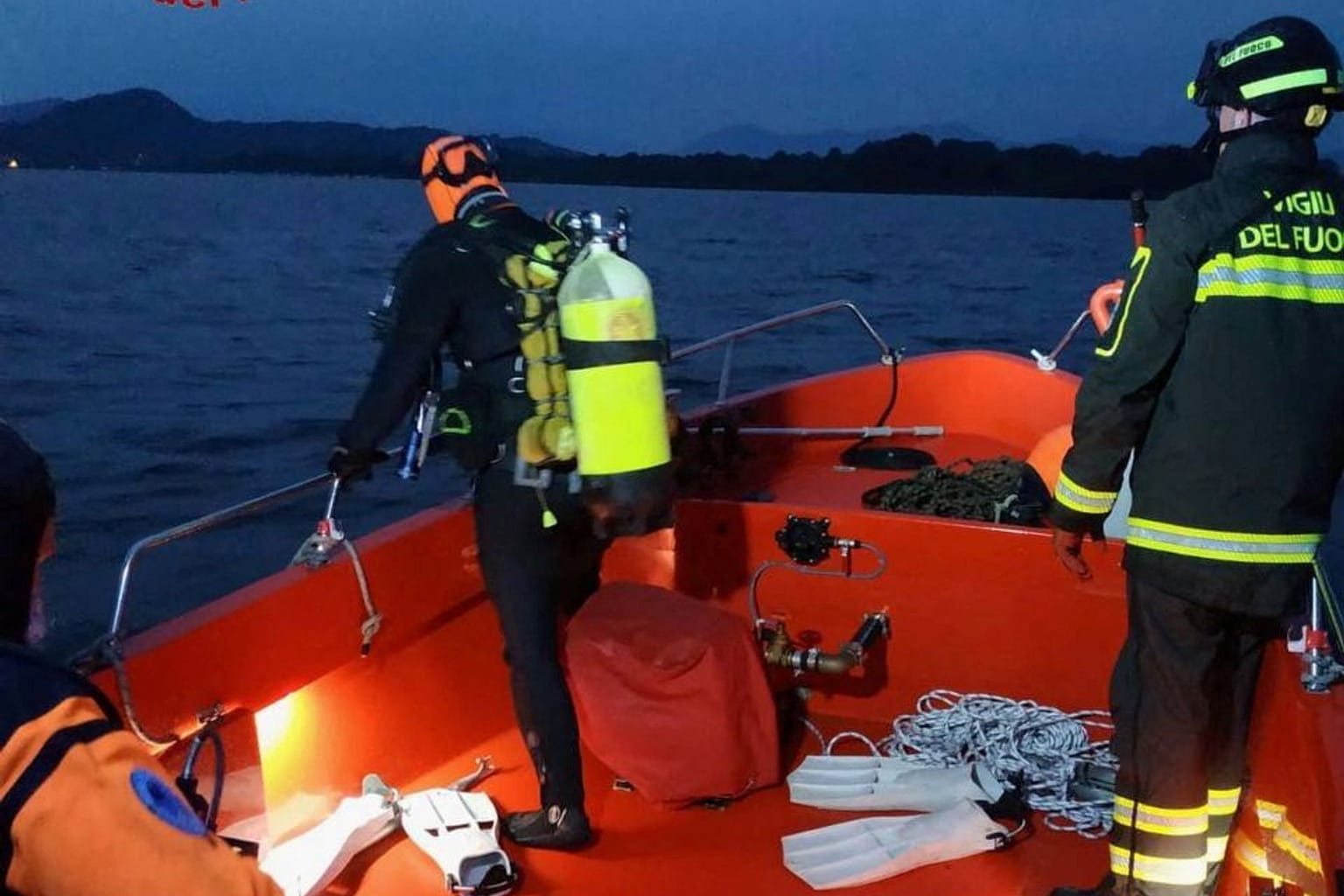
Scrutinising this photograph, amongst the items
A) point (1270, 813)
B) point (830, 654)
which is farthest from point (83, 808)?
point (830, 654)

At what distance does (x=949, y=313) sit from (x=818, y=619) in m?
19.8

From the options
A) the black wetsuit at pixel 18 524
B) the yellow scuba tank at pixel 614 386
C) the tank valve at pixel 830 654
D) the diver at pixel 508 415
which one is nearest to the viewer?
the black wetsuit at pixel 18 524

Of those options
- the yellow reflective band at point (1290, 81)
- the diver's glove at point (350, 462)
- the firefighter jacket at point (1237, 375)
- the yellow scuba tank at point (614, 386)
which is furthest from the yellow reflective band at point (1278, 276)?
the diver's glove at point (350, 462)

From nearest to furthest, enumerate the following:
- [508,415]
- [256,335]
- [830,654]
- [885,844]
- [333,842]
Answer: [508,415] < [333,842] < [885,844] < [830,654] < [256,335]

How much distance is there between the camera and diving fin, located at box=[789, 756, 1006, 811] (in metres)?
3.12

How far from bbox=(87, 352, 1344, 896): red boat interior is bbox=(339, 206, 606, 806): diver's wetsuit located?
0.35 m

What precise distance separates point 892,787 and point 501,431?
129cm

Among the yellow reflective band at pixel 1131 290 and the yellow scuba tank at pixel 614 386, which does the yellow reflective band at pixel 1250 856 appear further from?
the yellow scuba tank at pixel 614 386

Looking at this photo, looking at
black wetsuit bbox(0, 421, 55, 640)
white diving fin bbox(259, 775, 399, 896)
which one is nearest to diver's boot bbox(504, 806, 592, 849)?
white diving fin bbox(259, 775, 399, 896)

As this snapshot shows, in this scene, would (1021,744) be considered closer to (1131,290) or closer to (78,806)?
(1131,290)

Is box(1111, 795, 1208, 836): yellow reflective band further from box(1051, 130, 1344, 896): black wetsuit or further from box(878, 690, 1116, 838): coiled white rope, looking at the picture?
box(878, 690, 1116, 838): coiled white rope

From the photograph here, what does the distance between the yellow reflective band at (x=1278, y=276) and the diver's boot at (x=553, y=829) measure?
169cm

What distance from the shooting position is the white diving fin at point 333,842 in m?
2.71

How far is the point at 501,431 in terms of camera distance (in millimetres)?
2719
